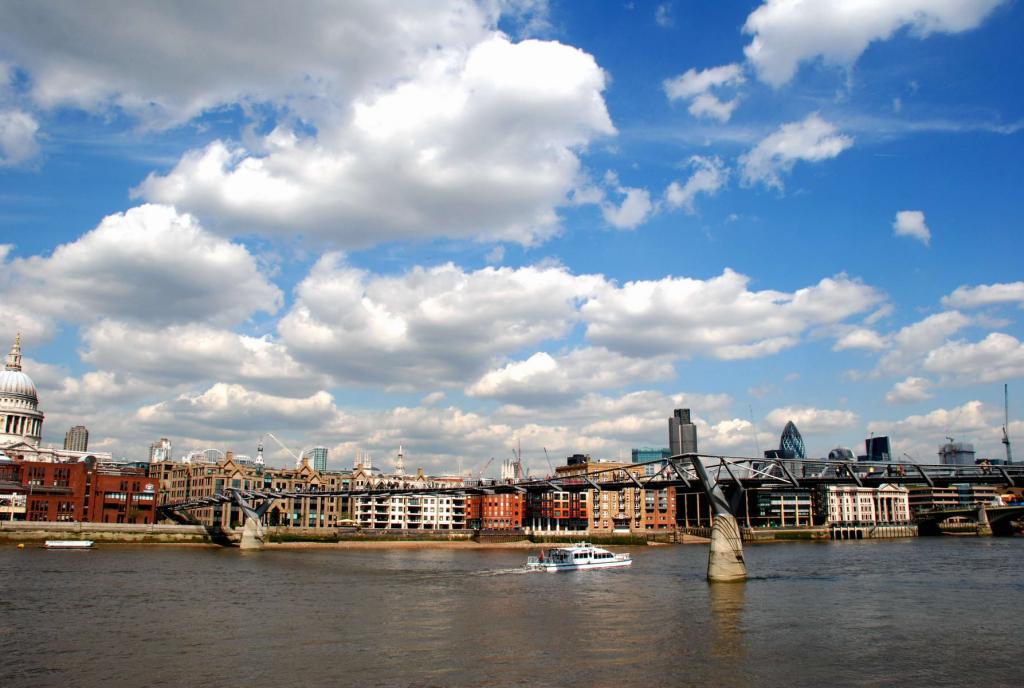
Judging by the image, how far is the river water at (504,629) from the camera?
3538 cm

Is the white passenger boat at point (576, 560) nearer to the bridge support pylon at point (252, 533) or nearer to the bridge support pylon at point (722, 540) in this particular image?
A: the bridge support pylon at point (722, 540)

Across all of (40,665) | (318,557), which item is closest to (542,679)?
(40,665)

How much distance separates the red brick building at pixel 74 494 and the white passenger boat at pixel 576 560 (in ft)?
339

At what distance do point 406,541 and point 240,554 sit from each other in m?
46.1

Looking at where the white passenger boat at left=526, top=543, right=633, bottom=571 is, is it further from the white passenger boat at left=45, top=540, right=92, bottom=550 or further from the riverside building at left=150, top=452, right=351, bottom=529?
the riverside building at left=150, top=452, right=351, bottom=529

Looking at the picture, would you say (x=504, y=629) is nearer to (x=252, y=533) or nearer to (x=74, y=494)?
(x=252, y=533)

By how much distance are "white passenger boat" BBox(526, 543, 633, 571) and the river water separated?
10873 millimetres

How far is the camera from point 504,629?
47.8 m

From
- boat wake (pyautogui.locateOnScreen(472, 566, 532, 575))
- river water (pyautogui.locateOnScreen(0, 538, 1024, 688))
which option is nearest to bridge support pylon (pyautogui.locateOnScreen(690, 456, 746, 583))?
river water (pyautogui.locateOnScreen(0, 538, 1024, 688))

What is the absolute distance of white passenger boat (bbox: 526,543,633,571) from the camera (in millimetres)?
99562

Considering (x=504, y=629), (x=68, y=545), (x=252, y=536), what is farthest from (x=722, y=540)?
(x=68, y=545)

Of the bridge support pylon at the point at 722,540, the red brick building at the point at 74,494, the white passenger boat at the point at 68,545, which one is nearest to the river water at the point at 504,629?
the bridge support pylon at the point at 722,540

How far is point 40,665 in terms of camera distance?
37.2 metres

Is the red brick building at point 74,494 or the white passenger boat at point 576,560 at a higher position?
the red brick building at point 74,494
